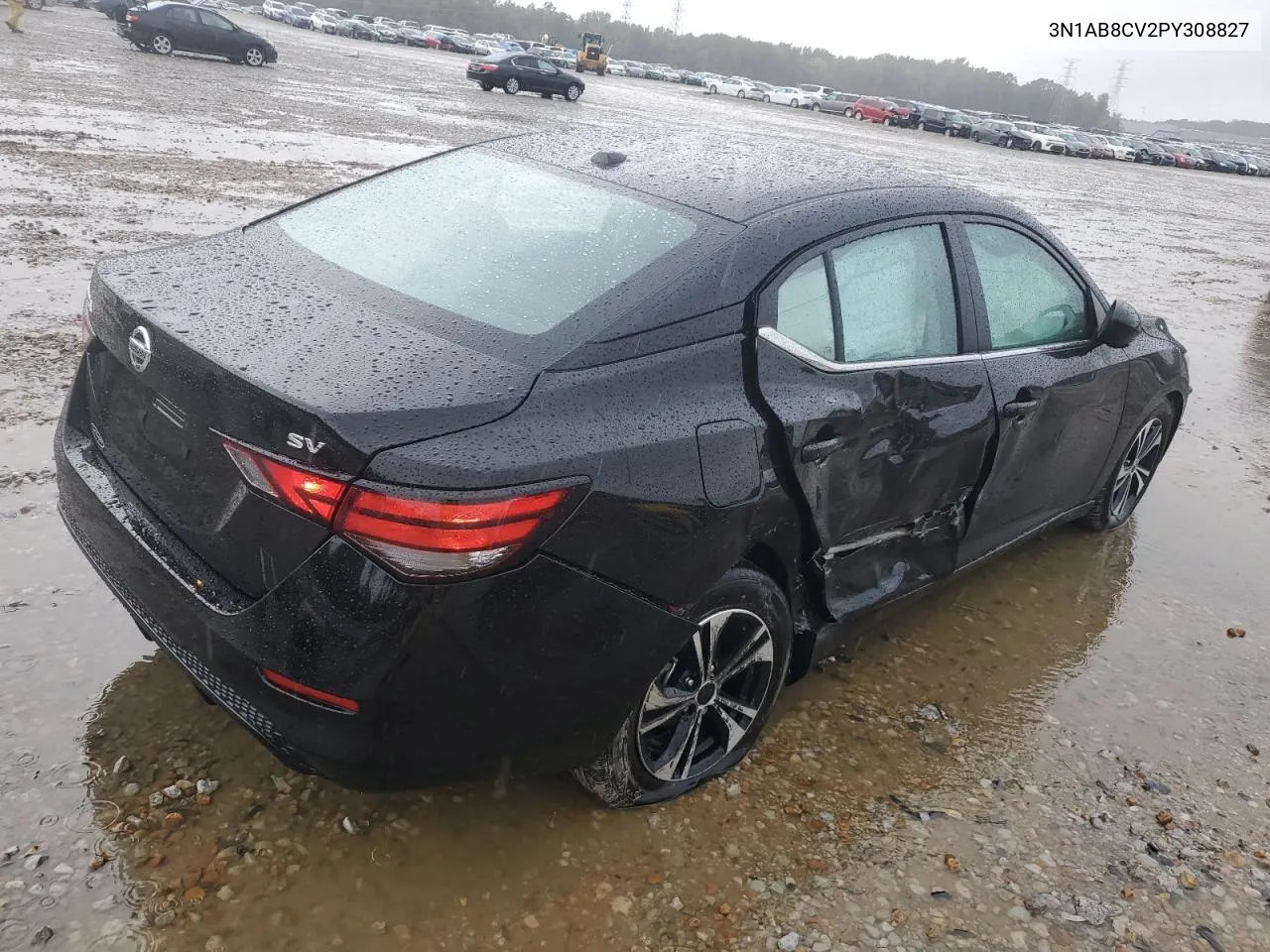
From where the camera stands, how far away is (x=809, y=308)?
9.52 feet

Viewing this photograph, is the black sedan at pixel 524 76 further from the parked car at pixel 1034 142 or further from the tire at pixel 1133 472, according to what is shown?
the tire at pixel 1133 472

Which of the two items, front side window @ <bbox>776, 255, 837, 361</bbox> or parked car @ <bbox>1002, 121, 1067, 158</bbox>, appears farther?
parked car @ <bbox>1002, 121, 1067, 158</bbox>

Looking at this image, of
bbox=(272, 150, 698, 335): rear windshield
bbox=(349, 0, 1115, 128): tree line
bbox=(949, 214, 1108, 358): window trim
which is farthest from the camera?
bbox=(349, 0, 1115, 128): tree line

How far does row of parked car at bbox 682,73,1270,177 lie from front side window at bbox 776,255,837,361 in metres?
53.3

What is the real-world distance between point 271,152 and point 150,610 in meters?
12.9

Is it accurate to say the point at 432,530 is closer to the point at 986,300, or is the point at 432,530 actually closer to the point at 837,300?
the point at 837,300

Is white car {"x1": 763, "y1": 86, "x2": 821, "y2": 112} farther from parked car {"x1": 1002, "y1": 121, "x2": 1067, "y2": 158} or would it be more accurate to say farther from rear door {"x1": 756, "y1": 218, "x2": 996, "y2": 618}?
rear door {"x1": 756, "y1": 218, "x2": 996, "y2": 618}

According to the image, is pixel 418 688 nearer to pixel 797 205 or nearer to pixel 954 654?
pixel 797 205

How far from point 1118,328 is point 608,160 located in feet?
7.06

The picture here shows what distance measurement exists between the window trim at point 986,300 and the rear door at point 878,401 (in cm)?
8

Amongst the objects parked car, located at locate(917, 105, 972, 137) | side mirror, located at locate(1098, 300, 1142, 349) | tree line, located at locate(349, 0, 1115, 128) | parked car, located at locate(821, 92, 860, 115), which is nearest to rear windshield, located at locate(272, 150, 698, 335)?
side mirror, located at locate(1098, 300, 1142, 349)

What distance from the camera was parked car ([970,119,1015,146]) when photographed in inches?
2004

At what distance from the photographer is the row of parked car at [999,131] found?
51344 mm

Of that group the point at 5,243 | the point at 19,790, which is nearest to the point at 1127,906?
the point at 19,790
